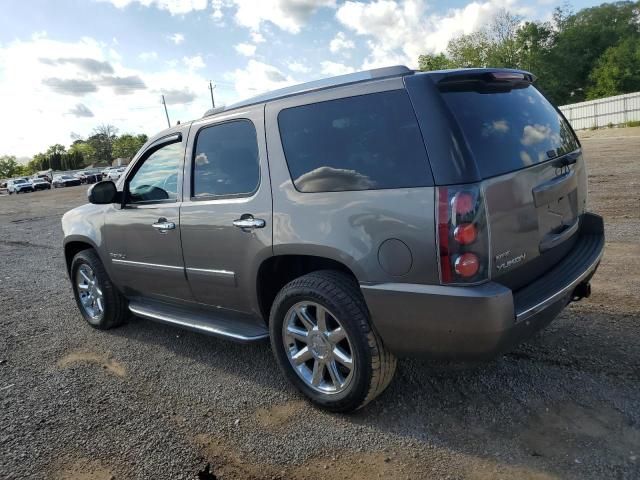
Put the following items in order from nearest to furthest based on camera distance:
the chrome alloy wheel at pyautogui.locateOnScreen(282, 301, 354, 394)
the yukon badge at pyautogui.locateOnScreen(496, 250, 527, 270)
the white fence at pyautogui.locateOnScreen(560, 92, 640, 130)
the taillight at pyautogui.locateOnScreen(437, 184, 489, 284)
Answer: the taillight at pyautogui.locateOnScreen(437, 184, 489, 284) < the yukon badge at pyautogui.locateOnScreen(496, 250, 527, 270) < the chrome alloy wheel at pyautogui.locateOnScreen(282, 301, 354, 394) < the white fence at pyautogui.locateOnScreen(560, 92, 640, 130)

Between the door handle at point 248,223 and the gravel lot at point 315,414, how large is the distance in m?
1.11

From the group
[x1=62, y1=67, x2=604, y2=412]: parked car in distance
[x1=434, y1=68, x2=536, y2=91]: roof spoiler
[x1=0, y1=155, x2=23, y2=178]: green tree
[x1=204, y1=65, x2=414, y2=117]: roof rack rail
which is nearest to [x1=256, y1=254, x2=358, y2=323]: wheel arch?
[x1=62, y1=67, x2=604, y2=412]: parked car in distance

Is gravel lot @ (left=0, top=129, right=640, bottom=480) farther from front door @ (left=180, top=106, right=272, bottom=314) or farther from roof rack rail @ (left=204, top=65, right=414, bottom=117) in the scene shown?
roof rack rail @ (left=204, top=65, right=414, bottom=117)

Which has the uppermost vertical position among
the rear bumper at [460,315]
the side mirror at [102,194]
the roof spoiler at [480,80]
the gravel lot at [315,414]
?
the roof spoiler at [480,80]

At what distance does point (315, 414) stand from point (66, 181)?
57821 millimetres

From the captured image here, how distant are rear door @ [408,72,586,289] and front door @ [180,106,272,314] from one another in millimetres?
1231

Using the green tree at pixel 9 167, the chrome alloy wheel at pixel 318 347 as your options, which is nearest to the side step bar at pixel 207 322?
the chrome alloy wheel at pixel 318 347

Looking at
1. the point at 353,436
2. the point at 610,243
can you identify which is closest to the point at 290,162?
the point at 353,436

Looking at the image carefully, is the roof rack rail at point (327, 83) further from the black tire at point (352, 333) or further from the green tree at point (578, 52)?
the green tree at point (578, 52)

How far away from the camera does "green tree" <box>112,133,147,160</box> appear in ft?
344

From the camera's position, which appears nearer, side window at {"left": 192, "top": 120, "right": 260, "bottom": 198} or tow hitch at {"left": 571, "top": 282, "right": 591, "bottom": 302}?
tow hitch at {"left": 571, "top": 282, "right": 591, "bottom": 302}

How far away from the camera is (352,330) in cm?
275

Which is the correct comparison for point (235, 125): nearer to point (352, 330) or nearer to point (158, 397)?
point (352, 330)

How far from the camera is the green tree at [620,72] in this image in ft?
179
